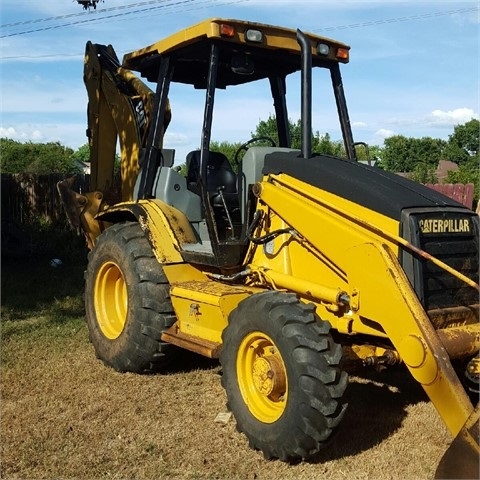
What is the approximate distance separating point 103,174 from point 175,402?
3.25 metres

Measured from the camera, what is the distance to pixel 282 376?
13.1ft

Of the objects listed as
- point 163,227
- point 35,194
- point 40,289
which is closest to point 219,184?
point 163,227

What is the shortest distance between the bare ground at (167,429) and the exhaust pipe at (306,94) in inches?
75.7

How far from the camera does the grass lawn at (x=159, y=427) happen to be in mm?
3920

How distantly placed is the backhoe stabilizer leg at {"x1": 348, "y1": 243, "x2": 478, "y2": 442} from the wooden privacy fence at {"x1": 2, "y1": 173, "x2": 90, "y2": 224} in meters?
11.0

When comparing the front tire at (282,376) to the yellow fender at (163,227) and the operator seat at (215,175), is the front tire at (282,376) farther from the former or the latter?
the operator seat at (215,175)

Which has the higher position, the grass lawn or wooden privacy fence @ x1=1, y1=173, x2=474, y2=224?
wooden privacy fence @ x1=1, y1=173, x2=474, y2=224

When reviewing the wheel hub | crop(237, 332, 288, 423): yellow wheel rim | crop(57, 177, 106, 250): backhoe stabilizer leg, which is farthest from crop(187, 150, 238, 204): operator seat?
the wheel hub

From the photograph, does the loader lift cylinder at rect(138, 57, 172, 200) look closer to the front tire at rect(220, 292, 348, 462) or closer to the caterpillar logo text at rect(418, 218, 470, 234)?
the front tire at rect(220, 292, 348, 462)

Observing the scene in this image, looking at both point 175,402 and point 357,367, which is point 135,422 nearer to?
point 175,402

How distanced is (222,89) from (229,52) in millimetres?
888

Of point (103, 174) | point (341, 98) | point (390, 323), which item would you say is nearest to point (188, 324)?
point (390, 323)

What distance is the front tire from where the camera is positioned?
3.70m

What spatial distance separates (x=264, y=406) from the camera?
4.16 meters
